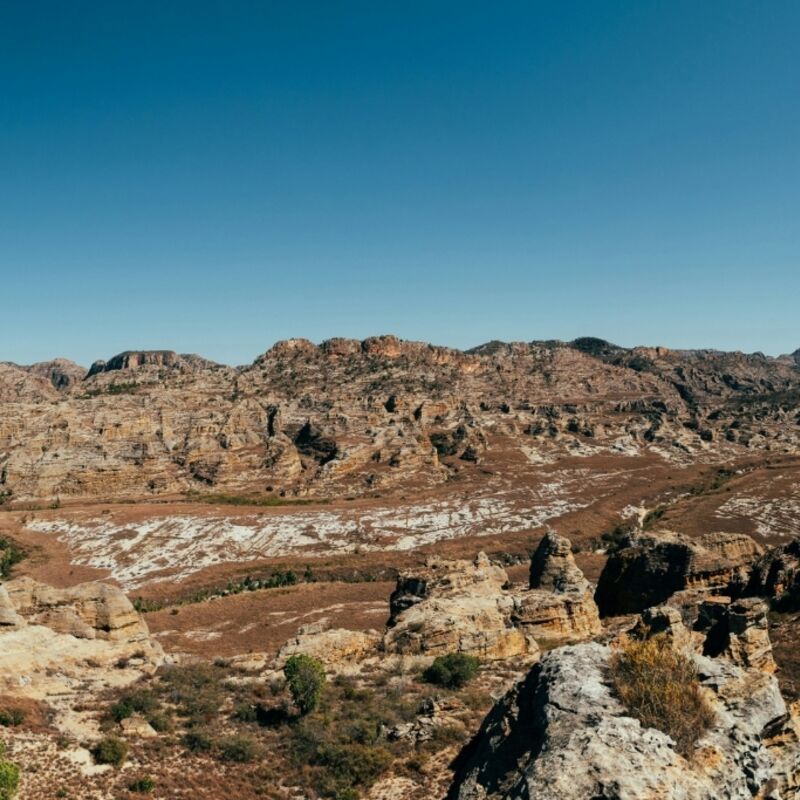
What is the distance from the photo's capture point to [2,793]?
45.3 ft

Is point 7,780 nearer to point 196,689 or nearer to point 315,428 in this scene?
point 196,689

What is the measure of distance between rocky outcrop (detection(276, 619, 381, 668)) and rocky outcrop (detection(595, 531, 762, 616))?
1832cm

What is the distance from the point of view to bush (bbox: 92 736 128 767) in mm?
18016

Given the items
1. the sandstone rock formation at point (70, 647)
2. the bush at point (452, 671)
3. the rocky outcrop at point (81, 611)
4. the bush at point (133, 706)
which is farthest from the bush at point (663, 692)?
the rocky outcrop at point (81, 611)

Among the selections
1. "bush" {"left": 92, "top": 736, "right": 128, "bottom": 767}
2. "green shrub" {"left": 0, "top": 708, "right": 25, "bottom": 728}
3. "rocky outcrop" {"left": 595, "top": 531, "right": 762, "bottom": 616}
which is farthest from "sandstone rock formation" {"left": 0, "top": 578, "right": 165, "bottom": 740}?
"rocky outcrop" {"left": 595, "top": 531, "right": 762, "bottom": 616}

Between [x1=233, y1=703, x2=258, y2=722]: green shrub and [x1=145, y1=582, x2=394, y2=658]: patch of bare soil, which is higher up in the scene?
[x1=233, y1=703, x2=258, y2=722]: green shrub

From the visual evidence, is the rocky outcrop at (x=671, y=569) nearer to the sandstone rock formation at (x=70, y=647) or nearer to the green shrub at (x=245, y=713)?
the green shrub at (x=245, y=713)

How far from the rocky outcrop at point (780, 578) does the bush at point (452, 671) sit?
16527mm

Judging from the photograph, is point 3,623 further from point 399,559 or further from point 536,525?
point 536,525

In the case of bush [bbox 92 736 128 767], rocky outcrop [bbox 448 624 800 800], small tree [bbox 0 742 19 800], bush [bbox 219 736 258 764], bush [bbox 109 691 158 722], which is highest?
rocky outcrop [bbox 448 624 800 800]

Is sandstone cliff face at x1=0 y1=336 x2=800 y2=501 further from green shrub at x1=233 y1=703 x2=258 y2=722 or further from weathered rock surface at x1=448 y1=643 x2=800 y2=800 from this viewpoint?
weathered rock surface at x1=448 y1=643 x2=800 y2=800

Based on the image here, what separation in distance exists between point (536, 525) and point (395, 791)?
240 feet

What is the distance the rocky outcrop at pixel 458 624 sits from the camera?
2844cm

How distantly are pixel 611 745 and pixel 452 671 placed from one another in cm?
1777
